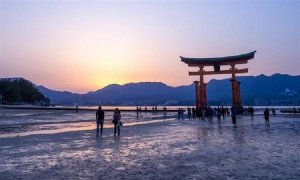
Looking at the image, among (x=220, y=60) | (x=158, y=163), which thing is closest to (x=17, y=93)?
(x=220, y=60)

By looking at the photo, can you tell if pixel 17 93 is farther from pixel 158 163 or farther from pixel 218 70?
pixel 158 163

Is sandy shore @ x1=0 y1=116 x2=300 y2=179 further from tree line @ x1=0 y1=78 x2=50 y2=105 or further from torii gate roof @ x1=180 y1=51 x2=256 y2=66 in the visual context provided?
tree line @ x1=0 y1=78 x2=50 y2=105

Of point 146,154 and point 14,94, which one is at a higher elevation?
point 14,94

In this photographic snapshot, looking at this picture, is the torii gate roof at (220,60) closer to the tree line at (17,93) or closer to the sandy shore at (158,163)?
the sandy shore at (158,163)

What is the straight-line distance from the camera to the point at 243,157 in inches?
451

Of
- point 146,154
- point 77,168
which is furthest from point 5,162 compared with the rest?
Answer: point 146,154

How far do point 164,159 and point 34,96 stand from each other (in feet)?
457

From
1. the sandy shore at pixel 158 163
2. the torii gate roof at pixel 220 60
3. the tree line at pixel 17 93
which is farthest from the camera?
the tree line at pixel 17 93

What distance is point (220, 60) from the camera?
2265 inches

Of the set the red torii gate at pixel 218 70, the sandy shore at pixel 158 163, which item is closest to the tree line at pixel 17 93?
the red torii gate at pixel 218 70

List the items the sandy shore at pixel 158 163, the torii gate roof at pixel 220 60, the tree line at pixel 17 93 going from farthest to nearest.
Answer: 1. the tree line at pixel 17 93
2. the torii gate roof at pixel 220 60
3. the sandy shore at pixel 158 163

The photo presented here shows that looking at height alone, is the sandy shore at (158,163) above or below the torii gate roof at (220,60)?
below

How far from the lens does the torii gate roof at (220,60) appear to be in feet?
183

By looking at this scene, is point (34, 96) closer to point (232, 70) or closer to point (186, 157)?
point (232, 70)
